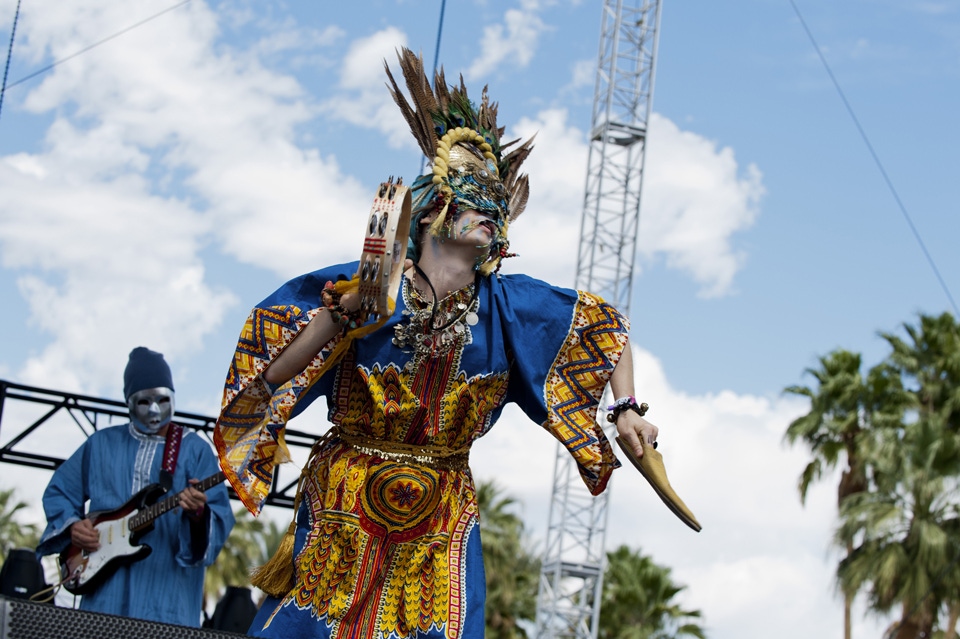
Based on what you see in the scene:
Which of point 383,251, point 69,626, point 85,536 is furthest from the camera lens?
point 85,536

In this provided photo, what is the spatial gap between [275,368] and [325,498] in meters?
0.38

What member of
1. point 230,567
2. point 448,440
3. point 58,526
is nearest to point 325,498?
point 448,440

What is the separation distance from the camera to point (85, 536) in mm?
5859

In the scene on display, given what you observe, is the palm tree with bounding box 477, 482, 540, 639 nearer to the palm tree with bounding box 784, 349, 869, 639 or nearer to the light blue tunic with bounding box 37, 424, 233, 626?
the palm tree with bounding box 784, 349, 869, 639

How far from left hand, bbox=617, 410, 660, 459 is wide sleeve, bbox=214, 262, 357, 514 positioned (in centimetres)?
77

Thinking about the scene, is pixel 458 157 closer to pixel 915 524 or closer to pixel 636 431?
pixel 636 431

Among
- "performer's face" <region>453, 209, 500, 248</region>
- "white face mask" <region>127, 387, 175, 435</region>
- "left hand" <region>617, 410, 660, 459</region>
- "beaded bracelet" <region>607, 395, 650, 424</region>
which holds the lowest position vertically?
"left hand" <region>617, 410, 660, 459</region>

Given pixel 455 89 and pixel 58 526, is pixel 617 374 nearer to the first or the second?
pixel 455 89

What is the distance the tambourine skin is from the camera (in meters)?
2.96

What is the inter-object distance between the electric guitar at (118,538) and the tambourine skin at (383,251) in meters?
3.11

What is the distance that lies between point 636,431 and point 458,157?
3.02 feet

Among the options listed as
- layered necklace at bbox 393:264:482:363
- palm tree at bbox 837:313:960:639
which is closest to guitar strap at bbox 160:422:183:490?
layered necklace at bbox 393:264:482:363

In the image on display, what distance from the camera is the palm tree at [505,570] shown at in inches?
834

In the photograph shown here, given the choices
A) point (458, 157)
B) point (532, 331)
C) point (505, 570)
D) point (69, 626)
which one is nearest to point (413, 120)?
point (458, 157)
